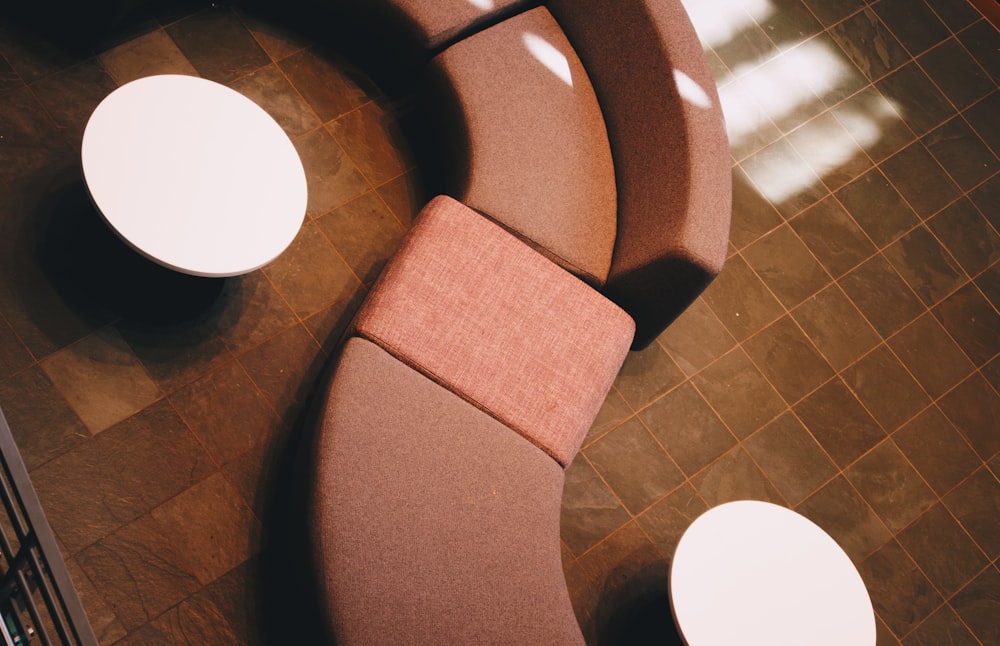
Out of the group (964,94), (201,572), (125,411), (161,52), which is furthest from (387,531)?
(964,94)

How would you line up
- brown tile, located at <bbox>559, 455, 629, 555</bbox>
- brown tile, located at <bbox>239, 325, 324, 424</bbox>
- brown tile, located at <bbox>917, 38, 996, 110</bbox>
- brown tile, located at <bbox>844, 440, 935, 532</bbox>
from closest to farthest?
brown tile, located at <bbox>239, 325, 324, 424</bbox> < brown tile, located at <bbox>559, 455, 629, 555</bbox> < brown tile, located at <bbox>844, 440, 935, 532</bbox> < brown tile, located at <bbox>917, 38, 996, 110</bbox>

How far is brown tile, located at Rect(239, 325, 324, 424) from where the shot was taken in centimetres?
302

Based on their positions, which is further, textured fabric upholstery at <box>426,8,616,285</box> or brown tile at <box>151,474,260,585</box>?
textured fabric upholstery at <box>426,8,616,285</box>

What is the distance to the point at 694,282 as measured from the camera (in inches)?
115

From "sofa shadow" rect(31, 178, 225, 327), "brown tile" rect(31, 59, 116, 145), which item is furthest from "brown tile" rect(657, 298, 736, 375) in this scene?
"brown tile" rect(31, 59, 116, 145)

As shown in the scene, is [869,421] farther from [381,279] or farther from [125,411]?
[125,411]

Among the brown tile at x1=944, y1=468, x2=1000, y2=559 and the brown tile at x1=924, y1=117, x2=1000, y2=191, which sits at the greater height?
the brown tile at x1=924, y1=117, x2=1000, y2=191

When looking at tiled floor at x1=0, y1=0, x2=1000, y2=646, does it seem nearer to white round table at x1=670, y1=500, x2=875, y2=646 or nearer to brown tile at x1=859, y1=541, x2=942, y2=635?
brown tile at x1=859, y1=541, x2=942, y2=635

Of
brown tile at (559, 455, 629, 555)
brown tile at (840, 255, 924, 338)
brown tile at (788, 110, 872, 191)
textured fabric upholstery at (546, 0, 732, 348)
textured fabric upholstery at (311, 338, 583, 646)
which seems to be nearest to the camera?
textured fabric upholstery at (311, 338, 583, 646)

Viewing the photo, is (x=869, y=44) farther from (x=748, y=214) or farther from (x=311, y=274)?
(x=311, y=274)

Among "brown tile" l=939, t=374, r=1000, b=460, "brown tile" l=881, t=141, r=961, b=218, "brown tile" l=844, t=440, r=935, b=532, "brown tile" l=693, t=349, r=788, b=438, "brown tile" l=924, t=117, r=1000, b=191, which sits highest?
"brown tile" l=924, t=117, r=1000, b=191

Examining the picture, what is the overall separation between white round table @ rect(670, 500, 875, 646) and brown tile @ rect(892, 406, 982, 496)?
3.34ft

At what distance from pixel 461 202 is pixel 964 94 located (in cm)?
307

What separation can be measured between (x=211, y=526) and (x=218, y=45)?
1.96 metres
